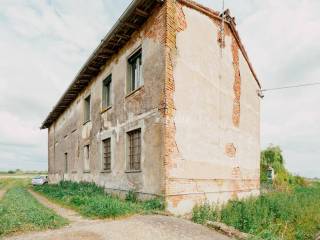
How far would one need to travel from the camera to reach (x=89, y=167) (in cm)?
1434

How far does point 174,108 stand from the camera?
8.68 meters

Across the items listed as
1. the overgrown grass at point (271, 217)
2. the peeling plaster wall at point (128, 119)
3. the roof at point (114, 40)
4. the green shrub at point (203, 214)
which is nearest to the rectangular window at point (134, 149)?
the peeling plaster wall at point (128, 119)

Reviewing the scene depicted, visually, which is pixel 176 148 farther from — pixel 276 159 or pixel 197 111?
pixel 276 159

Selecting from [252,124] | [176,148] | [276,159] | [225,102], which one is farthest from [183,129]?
[276,159]

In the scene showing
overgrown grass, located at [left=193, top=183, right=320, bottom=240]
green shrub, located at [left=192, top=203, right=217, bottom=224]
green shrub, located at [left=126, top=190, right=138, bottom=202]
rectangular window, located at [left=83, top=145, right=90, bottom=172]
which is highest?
rectangular window, located at [left=83, top=145, right=90, bottom=172]

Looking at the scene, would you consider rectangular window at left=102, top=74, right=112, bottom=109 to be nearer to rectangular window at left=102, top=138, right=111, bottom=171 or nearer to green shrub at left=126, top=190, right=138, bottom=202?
rectangular window at left=102, top=138, right=111, bottom=171

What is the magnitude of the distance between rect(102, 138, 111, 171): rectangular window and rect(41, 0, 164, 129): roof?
3491 millimetres

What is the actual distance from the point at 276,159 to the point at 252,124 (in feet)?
55.2

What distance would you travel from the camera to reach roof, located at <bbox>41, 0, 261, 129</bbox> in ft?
30.4

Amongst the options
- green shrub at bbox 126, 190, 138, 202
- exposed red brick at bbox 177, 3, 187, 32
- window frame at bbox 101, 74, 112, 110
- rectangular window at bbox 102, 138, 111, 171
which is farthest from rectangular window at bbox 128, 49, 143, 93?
green shrub at bbox 126, 190, 138, 202

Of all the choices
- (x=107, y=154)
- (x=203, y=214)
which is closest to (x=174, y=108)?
(x=203, y=214)

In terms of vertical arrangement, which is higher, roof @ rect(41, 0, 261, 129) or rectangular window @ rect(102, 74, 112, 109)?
roof @ rect(41, 0, 261, 129)

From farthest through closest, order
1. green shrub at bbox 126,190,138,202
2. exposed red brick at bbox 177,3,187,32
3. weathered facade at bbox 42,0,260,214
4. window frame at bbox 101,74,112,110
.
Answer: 1. window frame at bbox 101,74,112,110
2. green shrub at bbox 126,190,138,202
3. exposed red brick at bbox 177,3,187,32
4. weathered facade at bbox 42,0,260,214

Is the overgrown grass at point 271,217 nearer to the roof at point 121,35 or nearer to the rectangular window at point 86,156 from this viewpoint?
the roof at point 121,35
